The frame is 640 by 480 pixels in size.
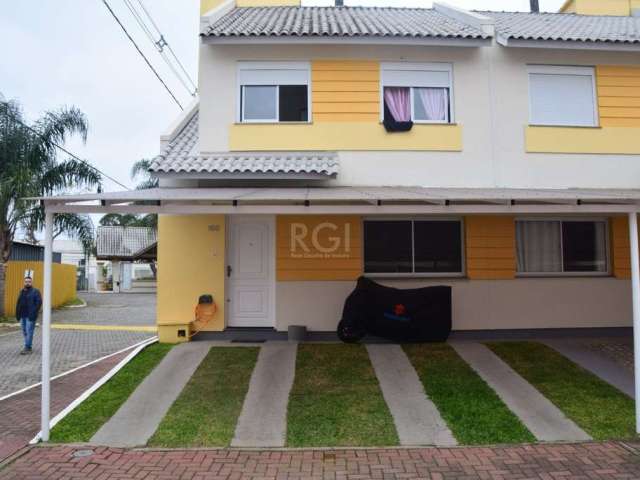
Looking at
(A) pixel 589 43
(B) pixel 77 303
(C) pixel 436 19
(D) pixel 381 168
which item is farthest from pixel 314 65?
(B) pixel 77 303

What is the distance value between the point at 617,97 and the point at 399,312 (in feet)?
18.7

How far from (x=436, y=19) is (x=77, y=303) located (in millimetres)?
20357

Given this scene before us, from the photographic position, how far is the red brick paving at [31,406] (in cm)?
561

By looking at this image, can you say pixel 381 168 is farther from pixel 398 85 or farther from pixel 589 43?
pixel 589 43

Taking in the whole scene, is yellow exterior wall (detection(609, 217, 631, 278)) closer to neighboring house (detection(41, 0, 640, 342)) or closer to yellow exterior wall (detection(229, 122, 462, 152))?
neighboring house (detection(41, 0, 640, 342))

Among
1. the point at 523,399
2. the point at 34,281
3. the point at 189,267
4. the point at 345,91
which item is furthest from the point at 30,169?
the point at 523,399

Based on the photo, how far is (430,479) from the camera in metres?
4.67

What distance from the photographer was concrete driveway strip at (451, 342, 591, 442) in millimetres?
5680

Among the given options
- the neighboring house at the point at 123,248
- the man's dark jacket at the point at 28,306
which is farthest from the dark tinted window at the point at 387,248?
the neighboring house at the point at 123,248

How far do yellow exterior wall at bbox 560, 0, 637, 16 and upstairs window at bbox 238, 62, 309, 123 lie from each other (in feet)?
27.8

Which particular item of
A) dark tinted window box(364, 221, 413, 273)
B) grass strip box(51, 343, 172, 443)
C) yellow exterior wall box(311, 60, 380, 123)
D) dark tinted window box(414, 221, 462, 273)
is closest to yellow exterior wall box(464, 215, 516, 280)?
dark tinted window box(414, 221, 462, 273)

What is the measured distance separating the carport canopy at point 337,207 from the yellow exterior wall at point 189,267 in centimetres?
271

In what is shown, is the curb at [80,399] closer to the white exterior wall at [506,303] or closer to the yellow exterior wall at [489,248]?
the white exterior wall at [506,303]

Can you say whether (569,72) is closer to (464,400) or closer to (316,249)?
(316,249)
